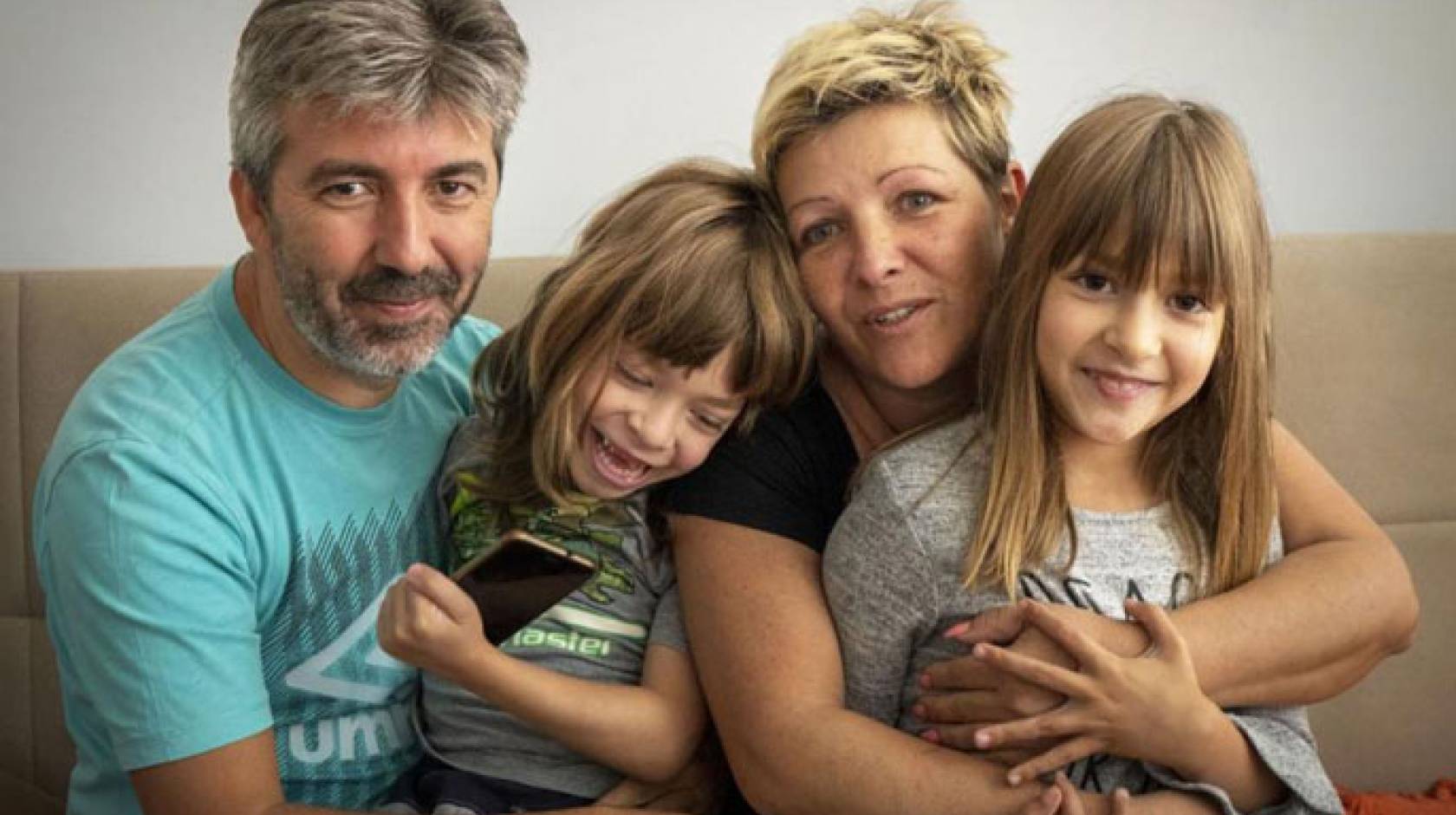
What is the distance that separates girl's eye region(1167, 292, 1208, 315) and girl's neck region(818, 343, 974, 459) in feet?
0.91

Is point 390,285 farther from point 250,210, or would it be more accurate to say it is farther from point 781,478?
point 781,478

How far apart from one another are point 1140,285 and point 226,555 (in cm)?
89

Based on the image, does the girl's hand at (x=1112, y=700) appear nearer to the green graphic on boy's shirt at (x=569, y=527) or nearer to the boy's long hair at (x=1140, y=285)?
the boy's long hair at (x=1140, y=285)

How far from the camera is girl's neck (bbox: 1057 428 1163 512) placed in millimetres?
1558

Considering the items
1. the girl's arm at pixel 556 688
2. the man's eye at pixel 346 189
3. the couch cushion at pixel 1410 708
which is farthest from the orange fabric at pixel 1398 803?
the man's eye at pixel 346 189

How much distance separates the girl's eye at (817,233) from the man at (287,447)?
0.33 meters

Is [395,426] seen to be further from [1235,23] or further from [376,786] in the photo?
[1235,23]

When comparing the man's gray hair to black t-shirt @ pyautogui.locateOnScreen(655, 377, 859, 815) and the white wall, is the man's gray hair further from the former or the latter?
the white wall

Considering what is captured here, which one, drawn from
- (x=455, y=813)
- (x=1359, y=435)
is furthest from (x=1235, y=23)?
(x=455, y=813)

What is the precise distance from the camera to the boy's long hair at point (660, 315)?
1595 millimetres

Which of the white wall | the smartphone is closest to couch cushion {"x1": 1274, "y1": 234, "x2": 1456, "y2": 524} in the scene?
the white wall

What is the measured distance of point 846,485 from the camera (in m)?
1.67

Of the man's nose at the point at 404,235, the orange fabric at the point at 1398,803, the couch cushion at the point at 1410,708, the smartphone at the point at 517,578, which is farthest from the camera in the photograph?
the couch cushion at the point at 1410,708

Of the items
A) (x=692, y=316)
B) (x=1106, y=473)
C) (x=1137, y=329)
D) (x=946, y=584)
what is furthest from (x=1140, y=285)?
(x=692, y=316)
